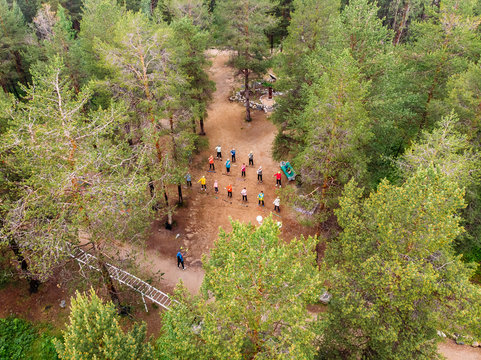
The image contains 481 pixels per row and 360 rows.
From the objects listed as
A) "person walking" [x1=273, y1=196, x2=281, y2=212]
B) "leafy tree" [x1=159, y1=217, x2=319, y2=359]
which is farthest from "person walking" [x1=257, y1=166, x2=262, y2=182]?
"leafy tree" [x1=159, y1=217, x2=319, y2=359]

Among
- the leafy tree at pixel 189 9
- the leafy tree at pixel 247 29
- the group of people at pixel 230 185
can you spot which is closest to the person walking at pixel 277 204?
the group of people at pixel 230 185

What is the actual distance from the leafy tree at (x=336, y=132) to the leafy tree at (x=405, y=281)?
10.7ft

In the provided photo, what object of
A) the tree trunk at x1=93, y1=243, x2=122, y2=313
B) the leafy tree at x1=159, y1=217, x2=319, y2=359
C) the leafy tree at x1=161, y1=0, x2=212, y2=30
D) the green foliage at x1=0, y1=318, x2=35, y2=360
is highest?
the leafy tree at x1=161, y1=0, x2=212, y2=30

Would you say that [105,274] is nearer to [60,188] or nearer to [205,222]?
[60,188]

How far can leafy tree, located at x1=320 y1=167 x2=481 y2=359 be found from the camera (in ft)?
32.2

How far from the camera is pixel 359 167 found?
51.8ft

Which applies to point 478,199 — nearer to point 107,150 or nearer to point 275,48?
point 107,150

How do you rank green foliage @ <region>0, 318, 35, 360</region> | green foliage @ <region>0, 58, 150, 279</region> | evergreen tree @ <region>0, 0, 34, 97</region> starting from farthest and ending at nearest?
1. evergreen tree @ <region>0, 0, 34, 97</region>
2. green foliage @ <region>0, 318, 35, 360</region>
3. green foliage @ <region>0, 58, 150, 279</region>

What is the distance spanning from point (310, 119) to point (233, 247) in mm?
8713

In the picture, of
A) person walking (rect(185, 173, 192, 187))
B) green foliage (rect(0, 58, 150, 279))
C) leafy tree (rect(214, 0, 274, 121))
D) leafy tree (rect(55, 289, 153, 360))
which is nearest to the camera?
leafy tree (rect(55, 289, 153, 360))

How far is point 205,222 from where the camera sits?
22.5 m

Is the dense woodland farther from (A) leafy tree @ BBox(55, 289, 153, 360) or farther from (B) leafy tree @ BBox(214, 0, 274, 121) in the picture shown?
(B) leafy tree @ BBox(214, 0, 274, 121)

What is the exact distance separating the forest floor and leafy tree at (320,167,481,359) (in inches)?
266

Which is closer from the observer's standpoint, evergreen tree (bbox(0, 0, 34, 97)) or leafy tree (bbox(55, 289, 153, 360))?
leafy tree (bbox(55, 289, 153, 360))
